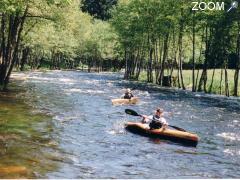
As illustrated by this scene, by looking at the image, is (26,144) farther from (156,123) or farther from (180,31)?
(180,31)

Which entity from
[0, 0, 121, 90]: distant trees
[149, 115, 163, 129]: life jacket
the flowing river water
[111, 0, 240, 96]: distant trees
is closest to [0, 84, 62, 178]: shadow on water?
the flowing river water

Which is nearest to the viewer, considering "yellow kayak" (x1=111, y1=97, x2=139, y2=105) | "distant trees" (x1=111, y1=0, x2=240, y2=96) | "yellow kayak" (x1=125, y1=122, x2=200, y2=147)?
"yellow kayak" (x1=125, y1=122, x2=200, y2=147)

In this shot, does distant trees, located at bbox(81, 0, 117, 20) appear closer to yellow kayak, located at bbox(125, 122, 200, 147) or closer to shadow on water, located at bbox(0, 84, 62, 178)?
shadow on water, located at bbox(0, 84, 62, 178)

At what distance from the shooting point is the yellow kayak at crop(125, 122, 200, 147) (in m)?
22.6

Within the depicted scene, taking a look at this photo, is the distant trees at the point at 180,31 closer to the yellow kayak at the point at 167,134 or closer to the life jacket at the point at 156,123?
the life jacket at the point at 156,123

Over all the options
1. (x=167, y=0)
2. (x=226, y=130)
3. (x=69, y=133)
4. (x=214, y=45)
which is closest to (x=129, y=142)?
(x=69, y=133)

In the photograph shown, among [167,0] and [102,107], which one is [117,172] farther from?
[167,0]

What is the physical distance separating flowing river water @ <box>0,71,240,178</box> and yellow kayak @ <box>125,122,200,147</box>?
16.0 inches

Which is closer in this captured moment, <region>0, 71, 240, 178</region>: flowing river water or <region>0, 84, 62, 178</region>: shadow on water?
<region>0, 84, 62, 178</region>: shadow on water

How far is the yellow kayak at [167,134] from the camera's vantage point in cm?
2264

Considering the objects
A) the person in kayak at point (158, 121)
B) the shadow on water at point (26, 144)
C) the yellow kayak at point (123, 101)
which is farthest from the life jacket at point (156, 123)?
the yellow kayak at point (123, 101)

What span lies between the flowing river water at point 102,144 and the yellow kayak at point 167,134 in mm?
407

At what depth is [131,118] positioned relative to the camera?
3159 cm

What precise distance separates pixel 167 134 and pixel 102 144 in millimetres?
3748
